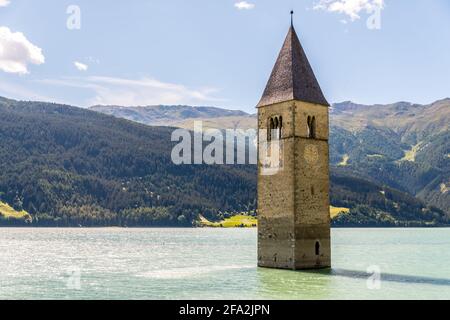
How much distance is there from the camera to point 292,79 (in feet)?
169

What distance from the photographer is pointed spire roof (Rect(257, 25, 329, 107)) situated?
5144 centimetres

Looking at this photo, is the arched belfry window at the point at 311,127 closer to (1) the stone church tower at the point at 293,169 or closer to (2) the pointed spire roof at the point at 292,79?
(1) the stone church tower at the point at 293,169

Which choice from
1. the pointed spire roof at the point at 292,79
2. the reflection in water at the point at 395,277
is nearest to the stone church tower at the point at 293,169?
the pointed spire roof at the point at 292,79

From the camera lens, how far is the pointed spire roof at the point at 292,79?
169 feet

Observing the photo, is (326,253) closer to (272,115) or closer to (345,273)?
(345,273)

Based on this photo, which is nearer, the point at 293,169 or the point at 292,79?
the point at 293,169

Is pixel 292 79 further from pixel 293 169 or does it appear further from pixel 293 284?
pixel 293 284

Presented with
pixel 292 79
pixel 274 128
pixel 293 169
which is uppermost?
pixel 292 79

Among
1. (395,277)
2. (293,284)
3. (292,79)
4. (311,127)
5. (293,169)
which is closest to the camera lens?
(293,284)

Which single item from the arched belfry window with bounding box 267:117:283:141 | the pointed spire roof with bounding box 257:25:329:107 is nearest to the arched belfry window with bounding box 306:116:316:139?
the pointed spire roof with bounding box 257:25:329:107

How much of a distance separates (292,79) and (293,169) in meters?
7.56

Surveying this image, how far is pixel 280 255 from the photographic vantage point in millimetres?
49750

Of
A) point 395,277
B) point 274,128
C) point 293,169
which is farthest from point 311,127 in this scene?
point 395,277

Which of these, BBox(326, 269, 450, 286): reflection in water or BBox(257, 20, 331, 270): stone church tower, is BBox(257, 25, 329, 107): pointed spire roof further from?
BBox(326, 269, 450, 286): reflection in water
